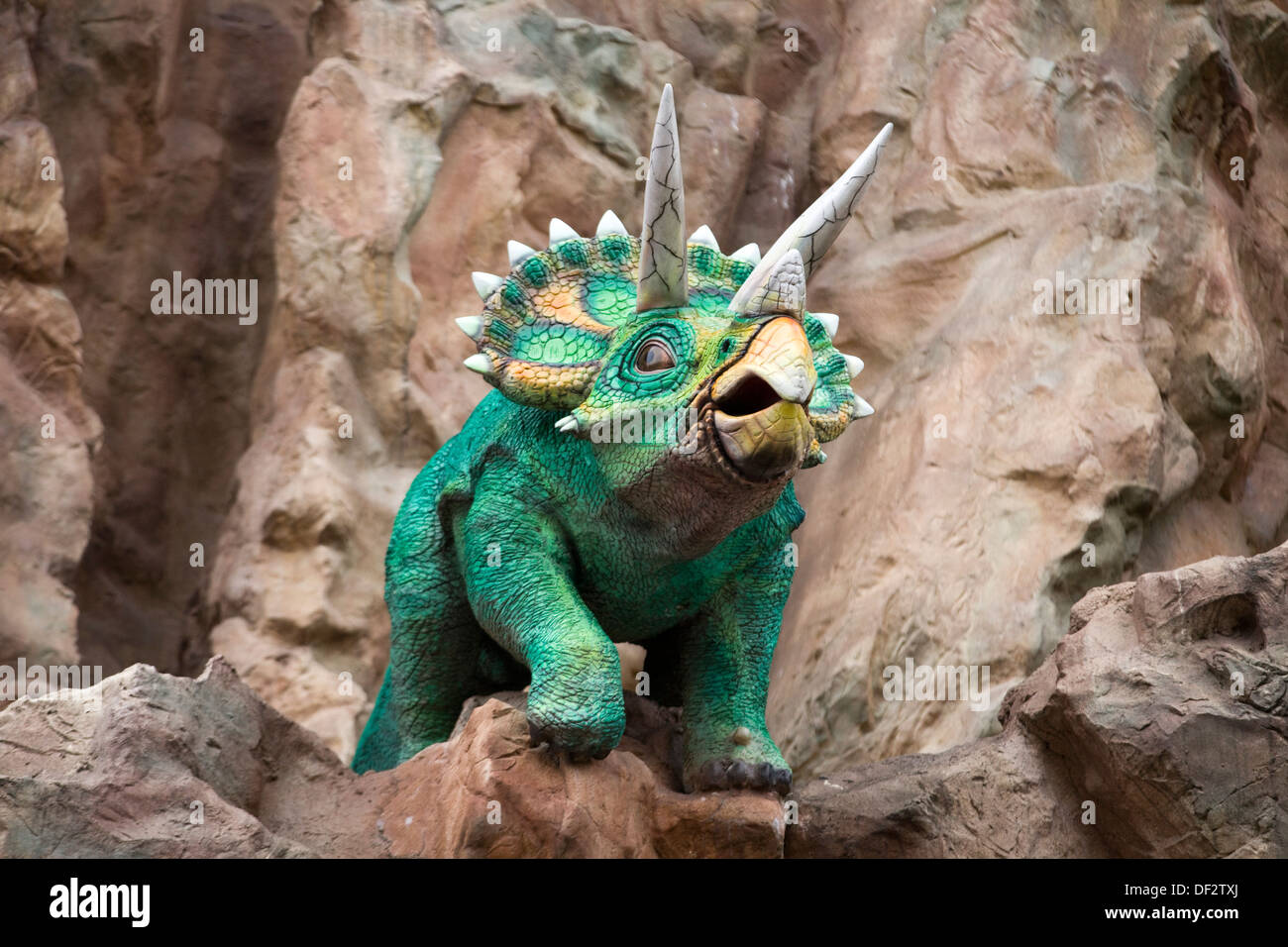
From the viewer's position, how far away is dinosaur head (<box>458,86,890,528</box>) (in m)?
3.49

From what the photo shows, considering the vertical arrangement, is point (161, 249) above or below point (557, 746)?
above

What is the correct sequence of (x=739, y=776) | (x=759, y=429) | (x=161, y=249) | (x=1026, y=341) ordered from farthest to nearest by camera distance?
1. (x=161, y=249)
2. (x=1026, y=341)
3. (x=739, y=776)
4. (x=759, y=429)

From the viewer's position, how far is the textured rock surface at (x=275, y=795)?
3.50m

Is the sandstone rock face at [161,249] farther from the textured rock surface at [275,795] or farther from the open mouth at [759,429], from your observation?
the open mouth at [759,429]

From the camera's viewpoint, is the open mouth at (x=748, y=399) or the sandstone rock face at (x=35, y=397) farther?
the sandstone rock face at (x=35, y=397)

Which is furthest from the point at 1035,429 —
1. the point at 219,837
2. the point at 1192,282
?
the point at 219,837

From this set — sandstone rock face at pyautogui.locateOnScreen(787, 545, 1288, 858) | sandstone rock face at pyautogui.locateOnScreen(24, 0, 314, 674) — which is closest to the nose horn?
sandstone rock face at pyautogui.locateOnScreen(787, 545, 1288, 858)

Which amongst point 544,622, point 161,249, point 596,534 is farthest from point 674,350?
point 161,249

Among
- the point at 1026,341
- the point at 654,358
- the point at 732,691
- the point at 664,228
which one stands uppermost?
the point at 1026,341

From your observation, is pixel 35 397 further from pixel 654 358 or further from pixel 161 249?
pixel 654 358

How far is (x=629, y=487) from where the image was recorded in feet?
12.3

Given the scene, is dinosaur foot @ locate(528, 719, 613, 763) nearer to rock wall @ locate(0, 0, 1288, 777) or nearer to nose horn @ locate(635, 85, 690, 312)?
nose horn @ locate(635, 85, 690, 312)

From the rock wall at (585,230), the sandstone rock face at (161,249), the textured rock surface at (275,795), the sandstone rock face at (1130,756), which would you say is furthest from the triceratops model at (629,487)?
the sandstone rock face at (161,249)

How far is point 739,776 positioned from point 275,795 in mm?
1088
